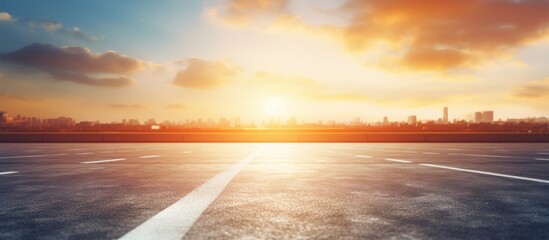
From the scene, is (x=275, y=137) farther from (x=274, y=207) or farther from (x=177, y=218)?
(x=177, y=218)

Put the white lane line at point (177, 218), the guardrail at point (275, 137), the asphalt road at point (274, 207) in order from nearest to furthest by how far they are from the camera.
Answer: the white lane line at point (177, 218)
the asphalt road at point (274, 207)
the guardrail at point (275, 137)

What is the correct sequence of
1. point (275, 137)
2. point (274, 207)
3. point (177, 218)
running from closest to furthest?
point (177, 218), point (274, 207), point (275, 137)

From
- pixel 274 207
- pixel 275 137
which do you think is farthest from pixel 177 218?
pixel 275 137

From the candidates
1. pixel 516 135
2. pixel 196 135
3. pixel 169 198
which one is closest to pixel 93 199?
pixel 169 198

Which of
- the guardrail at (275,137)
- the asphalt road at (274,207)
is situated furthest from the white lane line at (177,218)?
the guardrail at (275,137)

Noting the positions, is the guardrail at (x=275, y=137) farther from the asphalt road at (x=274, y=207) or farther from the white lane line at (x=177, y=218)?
the white lane line at (x=177, y=218)

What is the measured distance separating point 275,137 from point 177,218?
33918 mm

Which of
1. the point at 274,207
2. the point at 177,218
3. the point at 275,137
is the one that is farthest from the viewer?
the point at 275,137

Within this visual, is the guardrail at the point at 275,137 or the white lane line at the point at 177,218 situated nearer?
the white lane line at the point at 177,218

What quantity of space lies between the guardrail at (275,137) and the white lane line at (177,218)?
30759mm

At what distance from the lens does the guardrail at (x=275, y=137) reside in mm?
34000

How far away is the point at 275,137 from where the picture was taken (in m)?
37.5

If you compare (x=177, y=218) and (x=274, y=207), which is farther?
(x=274, y=207)

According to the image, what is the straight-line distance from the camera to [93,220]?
3.51 m
